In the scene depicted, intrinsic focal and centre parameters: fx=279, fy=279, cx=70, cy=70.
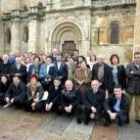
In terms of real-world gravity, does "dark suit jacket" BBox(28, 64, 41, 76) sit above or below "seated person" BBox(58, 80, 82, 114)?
above

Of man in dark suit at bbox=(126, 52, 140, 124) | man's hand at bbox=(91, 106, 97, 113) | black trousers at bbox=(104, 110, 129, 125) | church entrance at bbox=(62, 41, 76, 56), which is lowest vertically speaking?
black trousers at bbox=(104, 110, 129, 125)

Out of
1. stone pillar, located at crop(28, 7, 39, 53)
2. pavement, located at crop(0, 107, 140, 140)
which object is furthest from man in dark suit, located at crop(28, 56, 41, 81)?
stone pillar, located at crop(28, 7, 39, 53)

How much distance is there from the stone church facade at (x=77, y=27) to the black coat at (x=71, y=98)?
12.0m

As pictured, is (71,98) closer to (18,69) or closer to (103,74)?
(103,74)

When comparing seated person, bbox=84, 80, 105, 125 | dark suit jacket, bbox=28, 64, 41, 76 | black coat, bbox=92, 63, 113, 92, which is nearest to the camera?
seated person, bbox=84, 80, 105, 125

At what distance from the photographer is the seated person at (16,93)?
8.23 meters

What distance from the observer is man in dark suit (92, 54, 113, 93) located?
7941 millimetres

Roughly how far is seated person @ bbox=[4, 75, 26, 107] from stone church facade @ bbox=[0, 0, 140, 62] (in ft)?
39.0

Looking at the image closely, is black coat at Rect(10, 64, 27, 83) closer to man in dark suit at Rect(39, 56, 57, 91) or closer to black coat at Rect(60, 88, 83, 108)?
man in dark suit at Rect(39, 56, 57, 91)

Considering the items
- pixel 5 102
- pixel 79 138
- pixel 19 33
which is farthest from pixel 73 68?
pixel 19 33

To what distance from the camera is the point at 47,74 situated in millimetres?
8844

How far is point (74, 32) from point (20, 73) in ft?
44.2

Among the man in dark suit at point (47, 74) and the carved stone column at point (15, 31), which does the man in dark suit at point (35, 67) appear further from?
the carved stone column at point (15, 31)

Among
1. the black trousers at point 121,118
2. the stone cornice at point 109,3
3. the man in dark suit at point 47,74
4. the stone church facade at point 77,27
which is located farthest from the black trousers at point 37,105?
the stone cornice at point 109,3
